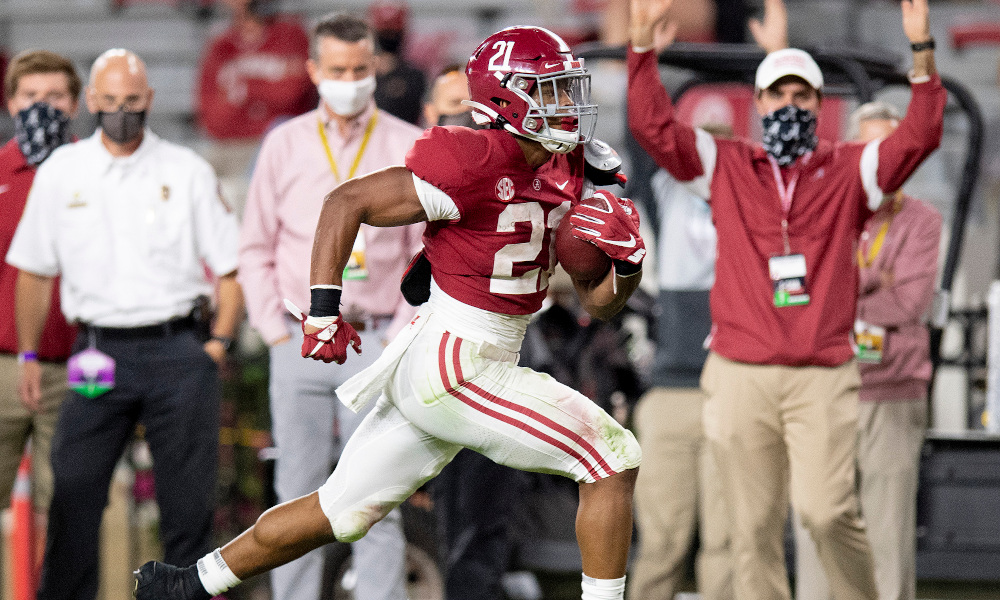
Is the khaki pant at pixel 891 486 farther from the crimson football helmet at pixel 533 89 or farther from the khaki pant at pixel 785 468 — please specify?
the crimson football helmet at pixel 533 89

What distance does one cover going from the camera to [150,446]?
4.79 metres

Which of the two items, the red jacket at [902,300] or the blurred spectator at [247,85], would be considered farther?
the blurred spectator at [247,85]

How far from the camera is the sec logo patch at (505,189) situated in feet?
11.7

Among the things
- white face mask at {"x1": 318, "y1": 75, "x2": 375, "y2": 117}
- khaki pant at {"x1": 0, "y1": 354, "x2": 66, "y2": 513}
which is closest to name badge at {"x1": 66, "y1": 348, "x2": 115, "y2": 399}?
khaki pant at {"x1": 0, "y1": 354, "x2": 66, "y2": 513}

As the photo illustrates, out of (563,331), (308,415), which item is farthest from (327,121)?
(563,331)

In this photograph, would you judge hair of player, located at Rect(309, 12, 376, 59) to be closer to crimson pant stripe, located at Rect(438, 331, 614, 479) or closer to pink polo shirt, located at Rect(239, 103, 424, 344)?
pink polo shirt, located at Rect(239, 103, 424, 344)

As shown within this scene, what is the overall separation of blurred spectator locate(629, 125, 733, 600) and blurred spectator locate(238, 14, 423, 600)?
3.75 feet

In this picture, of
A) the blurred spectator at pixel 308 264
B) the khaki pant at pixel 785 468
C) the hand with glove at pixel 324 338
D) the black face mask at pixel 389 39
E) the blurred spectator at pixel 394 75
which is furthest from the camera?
the black face mask at pixel 389 39

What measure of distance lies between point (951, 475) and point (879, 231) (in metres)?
1.18

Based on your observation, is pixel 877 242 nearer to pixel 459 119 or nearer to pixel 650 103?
pixel 650 103

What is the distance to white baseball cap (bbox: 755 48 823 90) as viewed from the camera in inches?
183

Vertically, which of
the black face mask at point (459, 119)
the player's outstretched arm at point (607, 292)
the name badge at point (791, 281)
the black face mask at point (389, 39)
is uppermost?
the black face mask at point (389, 39)

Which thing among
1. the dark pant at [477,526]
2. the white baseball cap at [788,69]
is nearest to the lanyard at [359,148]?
the dark pant at [477,526]

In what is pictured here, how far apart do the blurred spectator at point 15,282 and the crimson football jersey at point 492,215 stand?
208 centimetres
